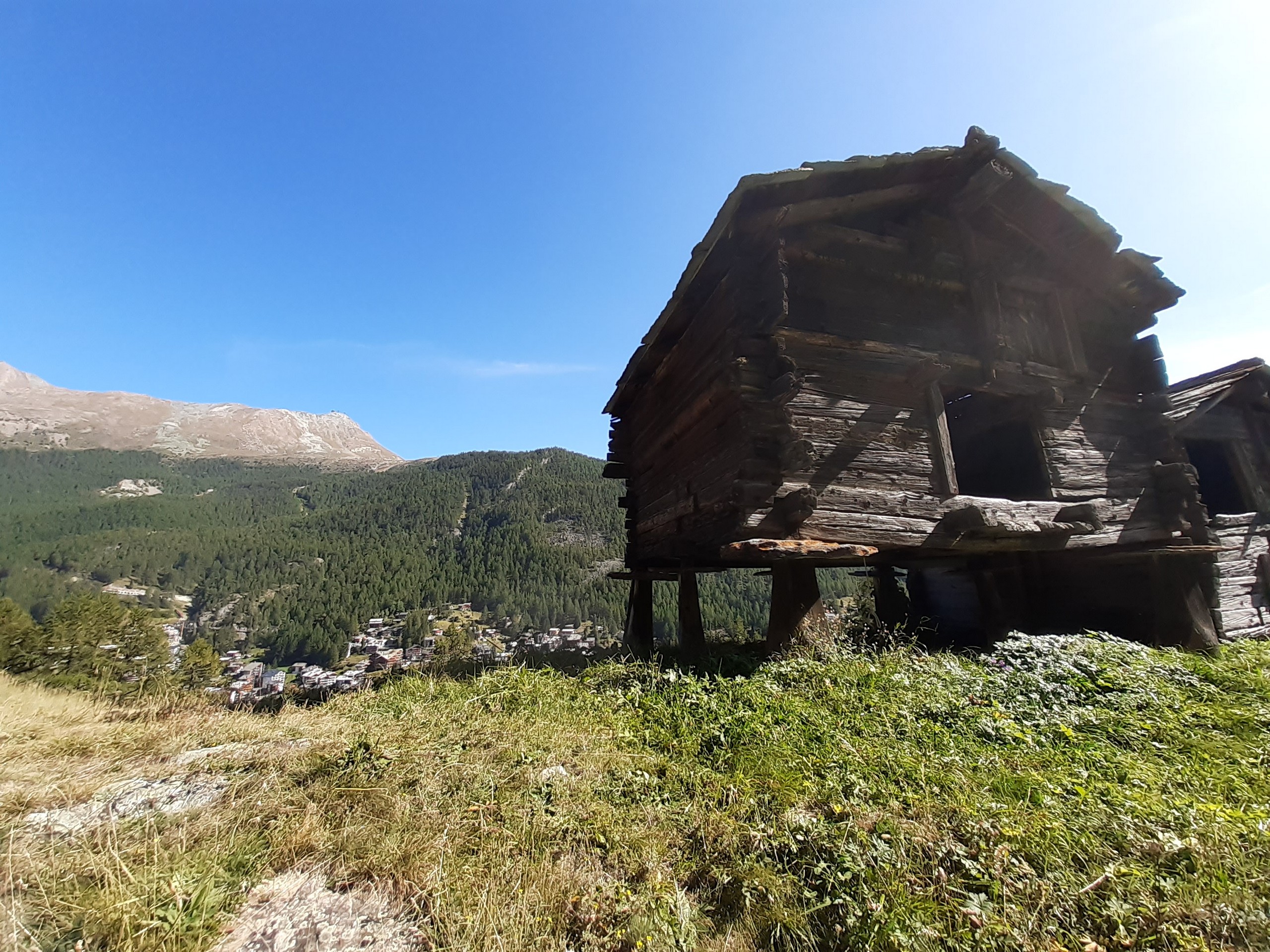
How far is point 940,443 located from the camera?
291 inches

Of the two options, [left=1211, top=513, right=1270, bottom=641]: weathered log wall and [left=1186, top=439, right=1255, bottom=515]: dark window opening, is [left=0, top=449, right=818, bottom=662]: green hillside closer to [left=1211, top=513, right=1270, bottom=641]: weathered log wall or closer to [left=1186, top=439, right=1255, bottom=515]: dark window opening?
[left=1186, top=439, right=1255, bottom=515]: dark window opening

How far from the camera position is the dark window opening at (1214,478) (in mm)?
11852

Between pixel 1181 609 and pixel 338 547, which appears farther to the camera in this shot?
pixel 338 547

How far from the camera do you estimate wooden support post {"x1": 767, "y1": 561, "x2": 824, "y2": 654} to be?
671cm

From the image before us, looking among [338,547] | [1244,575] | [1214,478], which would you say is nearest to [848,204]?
[1244,575]

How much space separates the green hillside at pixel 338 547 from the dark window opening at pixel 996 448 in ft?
179

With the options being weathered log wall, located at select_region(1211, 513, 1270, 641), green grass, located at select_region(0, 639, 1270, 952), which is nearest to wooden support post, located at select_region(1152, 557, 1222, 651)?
weathered log wall, located at select_region(1211, 513, 1270, 641)

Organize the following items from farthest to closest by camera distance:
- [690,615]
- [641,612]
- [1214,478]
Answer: [1214,478], [641,612], [690,615]

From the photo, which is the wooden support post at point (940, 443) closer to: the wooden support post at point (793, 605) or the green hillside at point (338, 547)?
the wooden support post at point (793, 605)

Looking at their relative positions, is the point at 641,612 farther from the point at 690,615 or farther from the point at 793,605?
the point at 793,605

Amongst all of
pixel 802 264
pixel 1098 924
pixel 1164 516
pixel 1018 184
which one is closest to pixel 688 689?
pixel 1098 924

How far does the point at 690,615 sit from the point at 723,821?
653 centimetres

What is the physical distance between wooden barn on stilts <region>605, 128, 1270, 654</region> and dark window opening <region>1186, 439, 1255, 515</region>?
48.2 inches

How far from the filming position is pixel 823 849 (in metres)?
2.80
